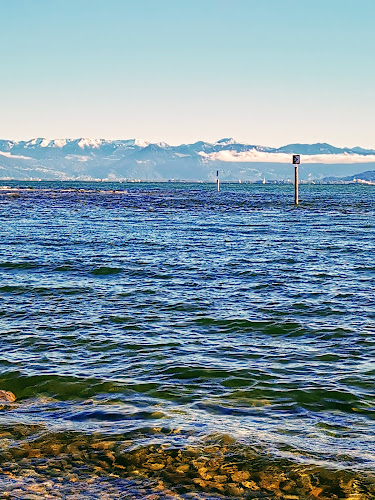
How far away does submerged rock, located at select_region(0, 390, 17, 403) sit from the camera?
1019cm

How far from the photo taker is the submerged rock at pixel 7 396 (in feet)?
33.4

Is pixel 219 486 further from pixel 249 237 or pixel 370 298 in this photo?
pixel 249 237

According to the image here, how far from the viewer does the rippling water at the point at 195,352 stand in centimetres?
891

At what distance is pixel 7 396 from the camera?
10.3 meters

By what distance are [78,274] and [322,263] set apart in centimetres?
941

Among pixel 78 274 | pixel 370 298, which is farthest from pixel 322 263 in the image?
pixel 78 274

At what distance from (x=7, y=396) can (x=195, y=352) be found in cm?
386

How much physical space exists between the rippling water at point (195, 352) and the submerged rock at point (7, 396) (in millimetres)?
200

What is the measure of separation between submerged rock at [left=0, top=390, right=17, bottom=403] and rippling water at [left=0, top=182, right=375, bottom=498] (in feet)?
0.66

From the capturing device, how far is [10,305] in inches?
674

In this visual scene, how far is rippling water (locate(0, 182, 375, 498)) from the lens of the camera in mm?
8906

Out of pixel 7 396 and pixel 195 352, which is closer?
pixel 7 396

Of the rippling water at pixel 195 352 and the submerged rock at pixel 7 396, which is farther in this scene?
the submerged rock at pixel 7 396

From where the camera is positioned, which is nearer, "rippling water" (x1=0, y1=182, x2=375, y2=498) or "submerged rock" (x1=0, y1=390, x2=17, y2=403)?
"rippling water" (x1=0, y1=182, x2=375, y2=498)
